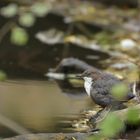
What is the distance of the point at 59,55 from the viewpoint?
1048cm

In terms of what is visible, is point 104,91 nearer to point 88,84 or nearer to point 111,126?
point 88,84

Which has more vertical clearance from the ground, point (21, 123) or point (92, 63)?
point (92, 63)

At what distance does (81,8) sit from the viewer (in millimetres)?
14367

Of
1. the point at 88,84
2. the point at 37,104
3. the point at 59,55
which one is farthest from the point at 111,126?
the point at 59,55

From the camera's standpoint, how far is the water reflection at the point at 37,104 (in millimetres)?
6312

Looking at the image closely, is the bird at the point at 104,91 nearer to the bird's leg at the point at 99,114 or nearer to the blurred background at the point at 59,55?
the bird's leg at the point at 99,114

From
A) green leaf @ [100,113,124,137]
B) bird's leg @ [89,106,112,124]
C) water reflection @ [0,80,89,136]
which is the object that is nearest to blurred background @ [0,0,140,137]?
water reflection @ [0,80,89,136]

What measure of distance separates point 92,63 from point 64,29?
2539 mm

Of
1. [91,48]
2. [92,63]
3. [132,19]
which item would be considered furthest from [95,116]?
[132,19]

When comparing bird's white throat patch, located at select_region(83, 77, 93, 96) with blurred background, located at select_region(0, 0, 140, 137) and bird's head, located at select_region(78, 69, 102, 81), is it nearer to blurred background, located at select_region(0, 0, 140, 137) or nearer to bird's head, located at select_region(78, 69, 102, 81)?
bird's head, located at select_region(78, 69, 102, 81)

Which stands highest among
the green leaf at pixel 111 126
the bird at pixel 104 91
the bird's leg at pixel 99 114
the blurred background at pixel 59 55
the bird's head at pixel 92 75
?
the blurred background at pixel 59 55

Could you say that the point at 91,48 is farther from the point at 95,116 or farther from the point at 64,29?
the point at 95,116

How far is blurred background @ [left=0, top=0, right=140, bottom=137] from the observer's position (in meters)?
6.62

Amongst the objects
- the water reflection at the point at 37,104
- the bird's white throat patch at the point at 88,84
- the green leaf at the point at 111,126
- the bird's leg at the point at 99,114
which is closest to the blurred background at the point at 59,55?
the water reflection at the point at 37,104
